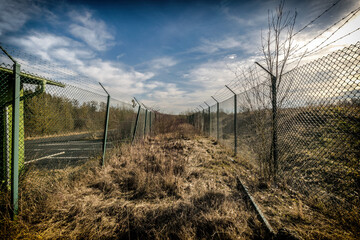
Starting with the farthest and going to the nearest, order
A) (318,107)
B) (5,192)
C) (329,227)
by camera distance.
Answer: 1. (318,107)
2. (5,192)
3. (329,227)

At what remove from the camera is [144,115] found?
28.3 feet

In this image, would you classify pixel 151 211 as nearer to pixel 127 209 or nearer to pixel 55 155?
pixel 127 209

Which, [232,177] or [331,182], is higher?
[331,182]

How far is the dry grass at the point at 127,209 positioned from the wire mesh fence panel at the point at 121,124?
7.26ft

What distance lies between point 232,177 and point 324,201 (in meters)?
1.58

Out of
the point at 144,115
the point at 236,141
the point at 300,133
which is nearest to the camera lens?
the point at 300,133

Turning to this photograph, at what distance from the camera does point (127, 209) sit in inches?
87.7

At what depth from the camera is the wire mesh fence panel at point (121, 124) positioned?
5.33m

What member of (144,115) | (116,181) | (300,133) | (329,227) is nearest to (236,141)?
(300,133)

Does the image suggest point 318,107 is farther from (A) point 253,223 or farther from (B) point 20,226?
(B) point 20,226

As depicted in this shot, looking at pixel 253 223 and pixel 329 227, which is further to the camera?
pixel 253 223

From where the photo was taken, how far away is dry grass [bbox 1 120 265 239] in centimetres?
183

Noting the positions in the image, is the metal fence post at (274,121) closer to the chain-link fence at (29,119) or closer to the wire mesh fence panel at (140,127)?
the chain-link fence at (29,119)

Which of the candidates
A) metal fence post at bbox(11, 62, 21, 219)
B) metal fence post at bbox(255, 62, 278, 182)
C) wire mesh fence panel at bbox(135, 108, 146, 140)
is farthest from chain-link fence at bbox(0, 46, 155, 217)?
metal fence post at bbox(255, 62, 278, 182)
